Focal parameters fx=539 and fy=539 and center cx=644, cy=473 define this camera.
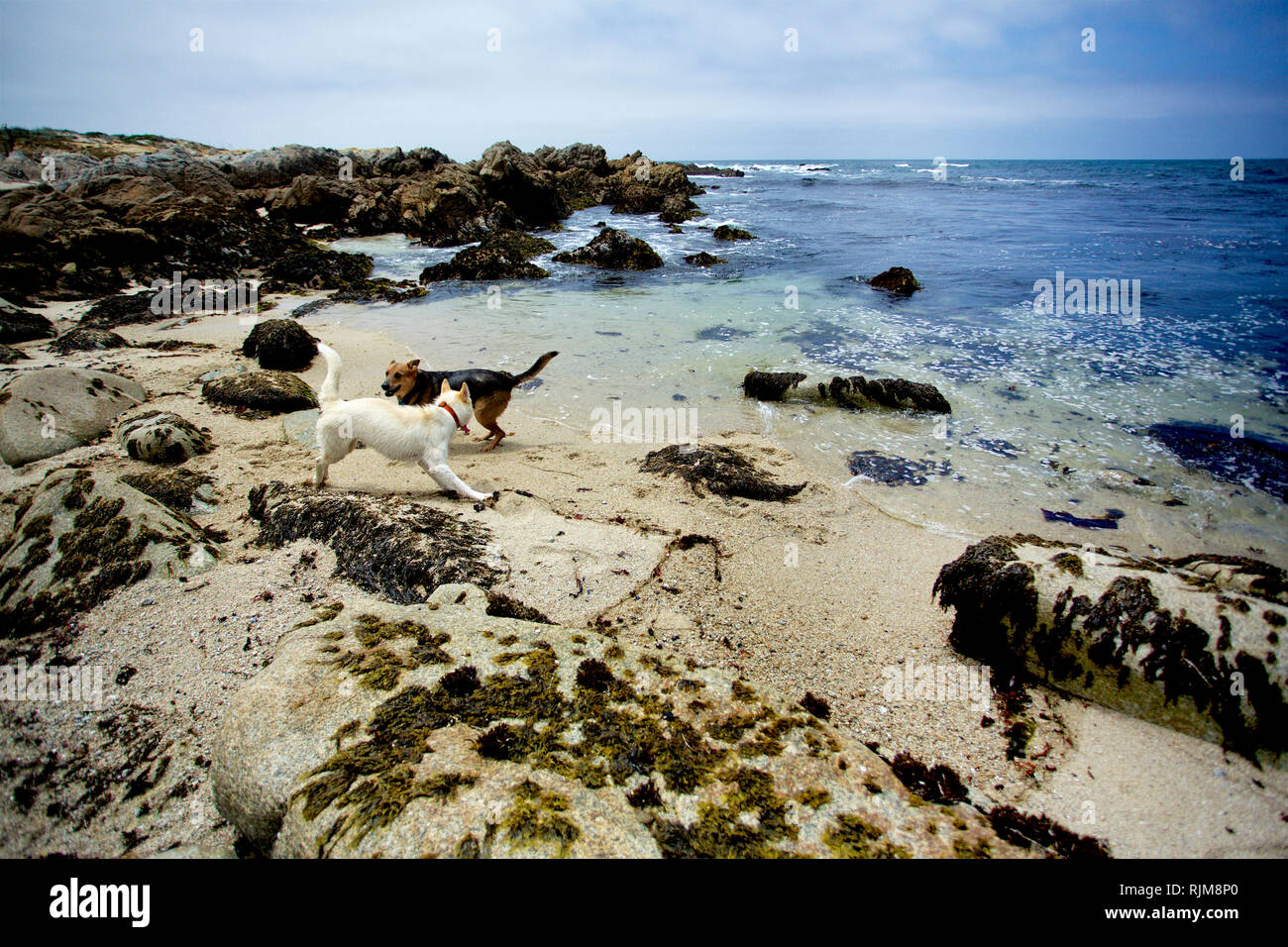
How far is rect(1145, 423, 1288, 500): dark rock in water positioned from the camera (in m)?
6.70

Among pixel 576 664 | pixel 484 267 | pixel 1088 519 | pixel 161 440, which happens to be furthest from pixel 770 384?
pixel 484 267

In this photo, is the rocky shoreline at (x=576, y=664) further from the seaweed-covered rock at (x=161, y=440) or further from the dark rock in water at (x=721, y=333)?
the dark rock in water at (x=721, y=333)

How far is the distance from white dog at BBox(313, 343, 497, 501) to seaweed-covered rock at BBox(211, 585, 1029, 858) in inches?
108

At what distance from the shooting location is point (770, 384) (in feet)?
30.4

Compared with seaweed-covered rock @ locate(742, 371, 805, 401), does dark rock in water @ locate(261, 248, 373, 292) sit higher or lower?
higher

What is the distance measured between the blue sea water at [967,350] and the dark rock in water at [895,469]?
0.15 meters

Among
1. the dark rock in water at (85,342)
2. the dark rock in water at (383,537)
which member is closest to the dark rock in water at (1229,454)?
the dark rock in water at (383,537)

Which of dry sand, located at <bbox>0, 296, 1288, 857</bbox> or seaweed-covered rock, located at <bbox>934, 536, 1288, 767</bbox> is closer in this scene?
dry sand, located at <bbox>0, 296, 1288, 857</bbox>

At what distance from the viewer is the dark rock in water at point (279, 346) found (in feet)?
32.8

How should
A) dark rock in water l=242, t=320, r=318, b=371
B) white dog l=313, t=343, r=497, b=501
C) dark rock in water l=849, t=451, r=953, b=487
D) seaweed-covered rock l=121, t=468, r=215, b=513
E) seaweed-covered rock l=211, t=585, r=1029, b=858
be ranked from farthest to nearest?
1. dark rock in water l=242, t=320, r=318, b=371
2. dark rock in water l=849, t=451, r=953, b=487
3. white dog l=313, t=343, r=497, b=501
4. seaweed-covered rock l=121, t=468, r=215, b=513
5. seaweed-covered rock l=211, t=585, r=1029, b=858

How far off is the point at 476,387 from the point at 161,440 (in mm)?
3570

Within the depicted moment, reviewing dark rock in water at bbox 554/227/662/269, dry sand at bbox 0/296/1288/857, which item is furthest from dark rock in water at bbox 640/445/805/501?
dark rock in water at bbox 554/227/662/269

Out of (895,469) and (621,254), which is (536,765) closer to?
(895,469)

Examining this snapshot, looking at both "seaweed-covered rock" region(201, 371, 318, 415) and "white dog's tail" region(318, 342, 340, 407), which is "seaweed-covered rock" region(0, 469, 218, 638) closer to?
"white dog's tail" region(318, 342, 340, 407)
